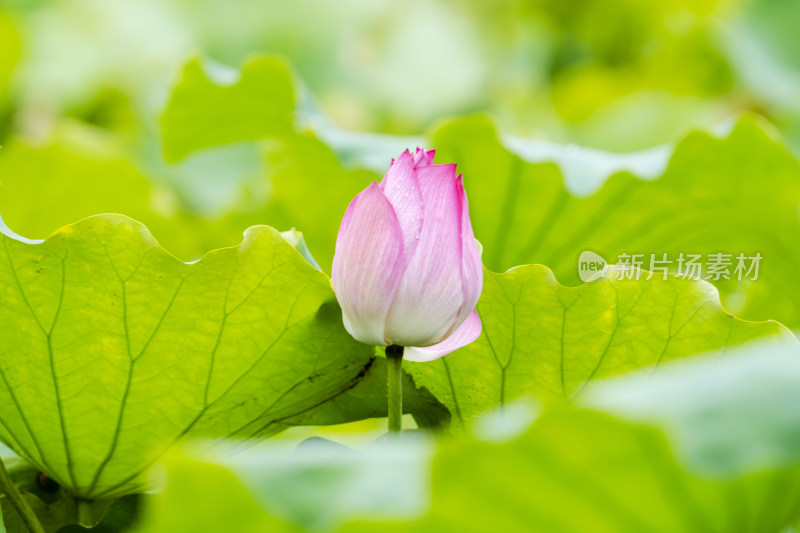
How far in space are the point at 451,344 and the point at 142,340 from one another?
0.15 m

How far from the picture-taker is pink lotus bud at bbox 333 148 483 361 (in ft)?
1.18

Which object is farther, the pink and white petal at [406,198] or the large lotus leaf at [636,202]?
the large lotus leaf at [636,202]

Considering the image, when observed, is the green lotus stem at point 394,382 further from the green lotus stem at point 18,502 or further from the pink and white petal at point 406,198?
the green lotus stem at point 18,502

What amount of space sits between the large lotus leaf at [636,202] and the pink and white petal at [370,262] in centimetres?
38

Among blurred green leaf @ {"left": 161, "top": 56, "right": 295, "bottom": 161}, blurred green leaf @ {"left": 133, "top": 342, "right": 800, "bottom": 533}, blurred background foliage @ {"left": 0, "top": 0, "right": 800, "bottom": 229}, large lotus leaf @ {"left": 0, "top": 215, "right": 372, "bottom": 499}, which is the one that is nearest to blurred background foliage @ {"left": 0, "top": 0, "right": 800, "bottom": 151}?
blurred background foliage @ {"left": 0, "top": 0, "right": 800, "bottom": 229}

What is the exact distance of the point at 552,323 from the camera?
1.44 ft

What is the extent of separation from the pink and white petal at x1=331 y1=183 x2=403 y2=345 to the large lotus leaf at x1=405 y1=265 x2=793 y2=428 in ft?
0.29

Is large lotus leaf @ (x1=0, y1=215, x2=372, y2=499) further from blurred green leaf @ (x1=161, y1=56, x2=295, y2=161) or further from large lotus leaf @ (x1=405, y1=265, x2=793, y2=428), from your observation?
blurred green leaf @ (x1=161, y1=56, x2=295, y2=161)

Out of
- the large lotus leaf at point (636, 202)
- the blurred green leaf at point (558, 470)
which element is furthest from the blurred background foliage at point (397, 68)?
the blurred green leaf at point (558, 470)

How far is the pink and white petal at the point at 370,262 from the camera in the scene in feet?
1.17

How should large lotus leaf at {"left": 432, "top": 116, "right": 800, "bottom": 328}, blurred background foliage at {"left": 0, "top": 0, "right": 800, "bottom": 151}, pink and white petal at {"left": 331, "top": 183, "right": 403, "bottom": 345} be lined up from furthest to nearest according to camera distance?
1. blurred background foliage at {"left": 0, "top": 0, "right": 800, "bottom": 151}
2. large lotus leaf at {"left": 432, "top": 116, "right": 800, "bottom": 328}
3. pink and white petal at {"left": 331, "top": 183, "right": 403, "bottom": 345}

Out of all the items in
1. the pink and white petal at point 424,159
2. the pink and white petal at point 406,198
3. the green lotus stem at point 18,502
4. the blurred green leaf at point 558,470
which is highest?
the pink and white petal at point 424,159

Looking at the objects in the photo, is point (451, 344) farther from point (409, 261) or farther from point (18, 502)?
point (18, 502)

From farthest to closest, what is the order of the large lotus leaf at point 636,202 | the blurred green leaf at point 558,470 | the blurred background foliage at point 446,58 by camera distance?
the blurred background foliage at point 446,58, the large lotus leaf at point 636,202, the blurred green leaf at point 558,470
